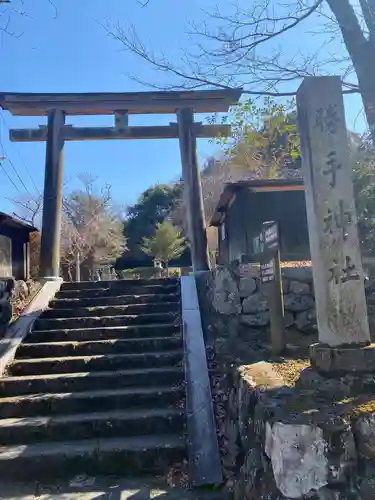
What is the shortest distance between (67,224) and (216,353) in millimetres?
19303

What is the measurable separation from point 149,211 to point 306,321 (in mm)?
25205

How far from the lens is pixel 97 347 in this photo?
5480 millimetres

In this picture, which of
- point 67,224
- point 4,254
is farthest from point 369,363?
point 67,224

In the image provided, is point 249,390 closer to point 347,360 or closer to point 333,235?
point 347,360

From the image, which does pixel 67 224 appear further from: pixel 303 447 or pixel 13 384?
pixel 303 447

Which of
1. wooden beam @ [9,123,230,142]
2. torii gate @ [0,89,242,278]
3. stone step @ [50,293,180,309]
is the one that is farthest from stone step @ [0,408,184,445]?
wooden beam @ [9,123,230,142]

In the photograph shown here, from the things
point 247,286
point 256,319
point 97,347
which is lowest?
point 97,347

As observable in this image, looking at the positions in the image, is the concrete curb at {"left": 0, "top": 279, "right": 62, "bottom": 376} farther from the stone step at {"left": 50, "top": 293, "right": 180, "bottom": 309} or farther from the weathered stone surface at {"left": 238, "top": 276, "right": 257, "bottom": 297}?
the weathered stone surface at {"left": 238, "top": 276, "right": 257, "bottom": 297}

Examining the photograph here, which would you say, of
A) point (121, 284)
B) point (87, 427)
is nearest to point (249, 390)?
point (87, 427)

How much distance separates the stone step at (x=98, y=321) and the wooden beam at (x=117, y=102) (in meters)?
5.13

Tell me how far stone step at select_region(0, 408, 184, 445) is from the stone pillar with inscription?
5.92 feet

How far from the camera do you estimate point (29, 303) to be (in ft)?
22.0

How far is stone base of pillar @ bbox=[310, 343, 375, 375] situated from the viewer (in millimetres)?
2988

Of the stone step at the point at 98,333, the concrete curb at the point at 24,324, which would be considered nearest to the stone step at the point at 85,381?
the concrete curb at the point at 24,324
